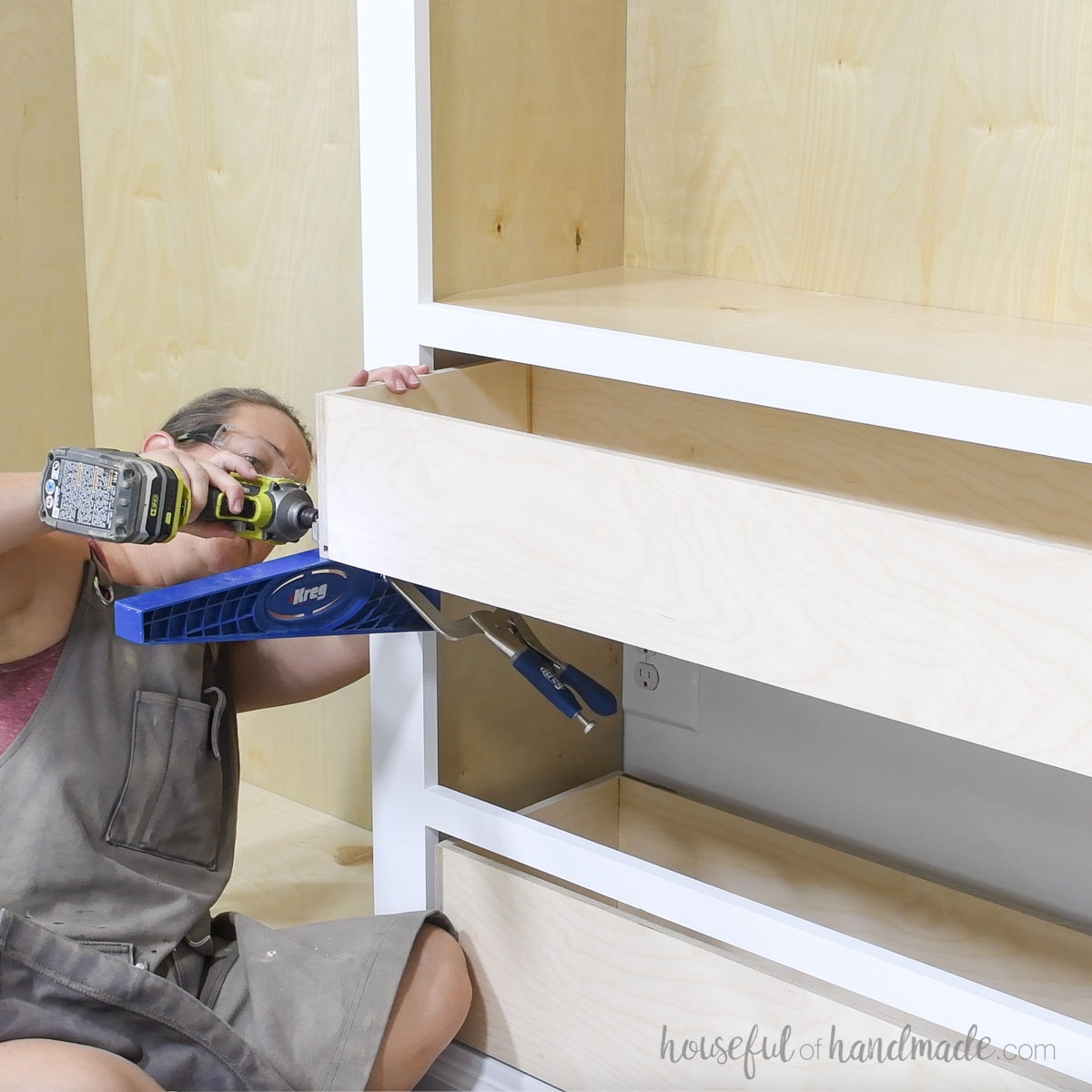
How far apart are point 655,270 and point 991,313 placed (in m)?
0.31

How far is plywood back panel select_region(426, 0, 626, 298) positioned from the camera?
3.46 ft

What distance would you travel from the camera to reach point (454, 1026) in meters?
1.13

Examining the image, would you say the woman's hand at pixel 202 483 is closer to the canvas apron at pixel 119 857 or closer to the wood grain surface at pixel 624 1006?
the canvas apron at pixel 119 857

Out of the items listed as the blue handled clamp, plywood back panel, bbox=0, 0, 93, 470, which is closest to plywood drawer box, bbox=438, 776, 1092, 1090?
the blue handled clamp

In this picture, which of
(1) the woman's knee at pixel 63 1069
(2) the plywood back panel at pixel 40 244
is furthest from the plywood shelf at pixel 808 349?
(2) the plywood back panel at pixel 40 244

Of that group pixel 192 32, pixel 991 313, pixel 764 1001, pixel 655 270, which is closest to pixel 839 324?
pixel 991 313

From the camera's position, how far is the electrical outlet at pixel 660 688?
4.40ft

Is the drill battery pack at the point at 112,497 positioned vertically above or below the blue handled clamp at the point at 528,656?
above

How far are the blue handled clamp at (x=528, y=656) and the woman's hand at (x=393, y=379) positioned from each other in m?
0.14

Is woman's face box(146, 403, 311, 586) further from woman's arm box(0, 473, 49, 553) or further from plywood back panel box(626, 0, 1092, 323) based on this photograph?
plywood back panel box(626, 0, 1092, 323)

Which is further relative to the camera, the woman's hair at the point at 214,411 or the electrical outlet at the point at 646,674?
the electrical outlet at the point at 646,674

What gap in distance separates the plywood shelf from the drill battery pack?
0.26 meters

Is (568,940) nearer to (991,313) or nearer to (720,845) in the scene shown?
(720,845)

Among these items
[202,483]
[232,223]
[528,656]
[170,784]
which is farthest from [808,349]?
[232,223]
